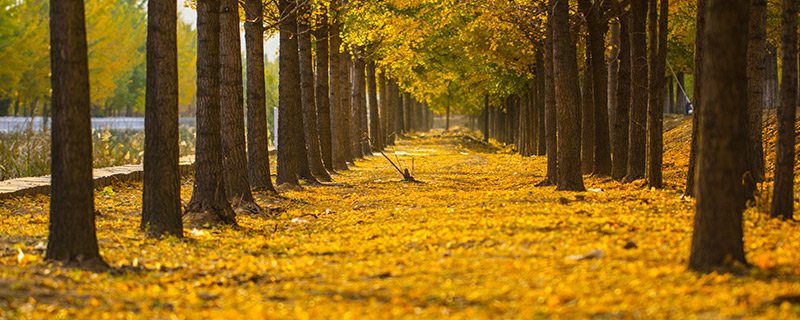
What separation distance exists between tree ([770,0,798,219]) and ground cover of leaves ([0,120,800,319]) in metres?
0.30

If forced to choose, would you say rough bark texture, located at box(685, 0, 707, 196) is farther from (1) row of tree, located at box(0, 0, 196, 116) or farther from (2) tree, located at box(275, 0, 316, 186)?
(1) row of tree, located at box(0, 0, 196, 116)

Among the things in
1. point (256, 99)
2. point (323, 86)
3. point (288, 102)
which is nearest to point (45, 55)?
point (323, 86)

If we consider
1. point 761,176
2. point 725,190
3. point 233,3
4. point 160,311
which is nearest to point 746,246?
point 725,190

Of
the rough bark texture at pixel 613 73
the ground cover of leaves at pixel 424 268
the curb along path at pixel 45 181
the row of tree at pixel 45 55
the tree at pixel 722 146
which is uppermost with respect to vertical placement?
the row of tree at pixel 45 55

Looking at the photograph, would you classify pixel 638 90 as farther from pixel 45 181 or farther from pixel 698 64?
pixel 45 181

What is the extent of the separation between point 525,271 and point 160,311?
9.63 feet

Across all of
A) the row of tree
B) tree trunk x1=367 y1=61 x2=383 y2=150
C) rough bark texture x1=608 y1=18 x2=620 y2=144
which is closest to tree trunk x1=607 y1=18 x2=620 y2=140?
rough bark texture x1=608 y1=18 x2=620 y2=144

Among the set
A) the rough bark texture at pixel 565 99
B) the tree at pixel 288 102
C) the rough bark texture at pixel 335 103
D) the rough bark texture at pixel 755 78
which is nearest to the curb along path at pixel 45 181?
the tree at pixel 288 102

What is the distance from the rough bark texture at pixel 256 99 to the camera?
14.4m

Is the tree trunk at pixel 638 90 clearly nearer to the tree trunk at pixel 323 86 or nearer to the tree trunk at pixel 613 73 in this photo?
the tree trunk at pixel 613 73

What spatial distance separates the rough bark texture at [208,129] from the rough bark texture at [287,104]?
5743 millimetres

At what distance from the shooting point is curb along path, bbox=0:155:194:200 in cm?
1355

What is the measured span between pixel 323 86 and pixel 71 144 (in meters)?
13.4

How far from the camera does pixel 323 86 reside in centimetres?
2016
